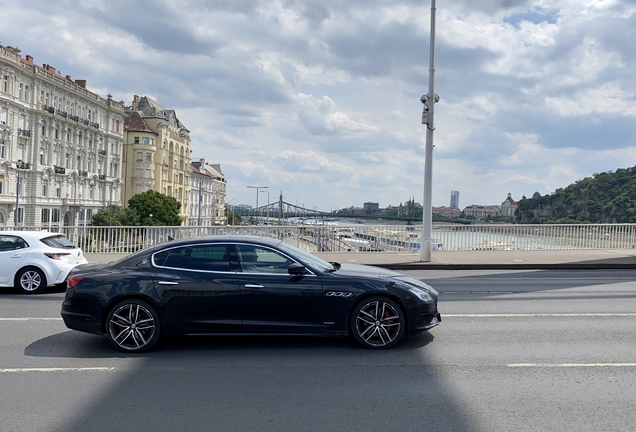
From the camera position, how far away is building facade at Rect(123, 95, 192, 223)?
92.6 meters

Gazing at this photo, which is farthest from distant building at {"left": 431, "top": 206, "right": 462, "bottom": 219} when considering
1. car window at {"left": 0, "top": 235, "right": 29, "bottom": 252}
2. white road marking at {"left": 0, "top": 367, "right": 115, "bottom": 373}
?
white road marking at {"left": 0, "top": 367, "right": 115, "bottom": 373}

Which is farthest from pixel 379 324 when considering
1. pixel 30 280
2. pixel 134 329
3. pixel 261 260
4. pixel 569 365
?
pixel 30 280

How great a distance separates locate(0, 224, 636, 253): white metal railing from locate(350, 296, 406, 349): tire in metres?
12.8

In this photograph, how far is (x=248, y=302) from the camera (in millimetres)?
6930

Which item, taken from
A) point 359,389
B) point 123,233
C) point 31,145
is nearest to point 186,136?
point 31,145

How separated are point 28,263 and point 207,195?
119 metres

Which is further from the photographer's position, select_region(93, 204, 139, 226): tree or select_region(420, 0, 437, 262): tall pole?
select_region(93, 204, 139, 226): tree

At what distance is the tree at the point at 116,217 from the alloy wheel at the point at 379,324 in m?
67.3

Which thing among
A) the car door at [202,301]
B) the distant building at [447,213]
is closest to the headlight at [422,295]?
the car door at [202,301]

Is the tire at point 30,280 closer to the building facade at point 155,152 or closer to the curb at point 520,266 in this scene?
the curb at point 520,266

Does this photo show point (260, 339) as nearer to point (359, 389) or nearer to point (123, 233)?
point (359, 389)

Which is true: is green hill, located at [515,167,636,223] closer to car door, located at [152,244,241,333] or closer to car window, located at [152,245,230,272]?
car window, located at [152,245,230,272]

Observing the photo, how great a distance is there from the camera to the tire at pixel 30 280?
12.1m

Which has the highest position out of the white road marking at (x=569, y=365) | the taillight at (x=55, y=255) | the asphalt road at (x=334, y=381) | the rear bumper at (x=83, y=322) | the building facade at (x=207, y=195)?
the building facade at (x=207, y=195)
